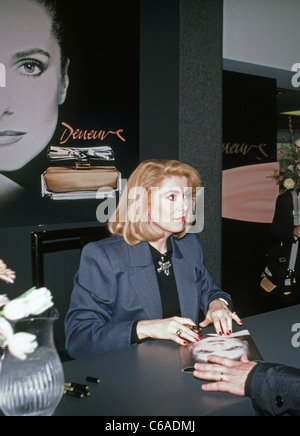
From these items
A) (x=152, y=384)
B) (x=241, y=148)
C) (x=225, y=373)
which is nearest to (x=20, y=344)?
(x=152, y=384)

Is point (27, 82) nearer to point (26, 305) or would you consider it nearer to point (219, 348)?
point (219, 348)

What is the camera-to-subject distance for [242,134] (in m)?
5.26

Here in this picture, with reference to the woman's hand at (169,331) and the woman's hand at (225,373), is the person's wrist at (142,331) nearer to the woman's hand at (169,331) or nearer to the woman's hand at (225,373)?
the woman's hand at (169,331)

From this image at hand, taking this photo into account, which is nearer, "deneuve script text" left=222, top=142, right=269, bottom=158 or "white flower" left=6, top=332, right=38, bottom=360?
"white flower" left=6, top=332, right=38, bottom=360

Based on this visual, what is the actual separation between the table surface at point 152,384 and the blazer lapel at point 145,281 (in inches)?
12.8

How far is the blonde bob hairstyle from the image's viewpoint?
2020 mm

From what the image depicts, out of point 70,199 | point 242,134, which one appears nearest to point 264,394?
point 70,199

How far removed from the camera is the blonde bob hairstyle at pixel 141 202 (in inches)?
79.5

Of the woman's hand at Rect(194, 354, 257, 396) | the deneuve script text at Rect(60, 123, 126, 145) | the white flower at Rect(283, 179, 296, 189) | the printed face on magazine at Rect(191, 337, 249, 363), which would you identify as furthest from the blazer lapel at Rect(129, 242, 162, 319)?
the white flower at Rect(283, 179, 296, 189)

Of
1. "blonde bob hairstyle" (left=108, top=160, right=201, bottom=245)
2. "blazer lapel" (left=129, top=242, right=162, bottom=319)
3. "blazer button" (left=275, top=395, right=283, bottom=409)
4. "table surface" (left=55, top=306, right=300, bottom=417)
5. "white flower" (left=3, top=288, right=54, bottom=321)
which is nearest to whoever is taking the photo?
"white flower" (left=3, top=288, right=54, bottom=321)

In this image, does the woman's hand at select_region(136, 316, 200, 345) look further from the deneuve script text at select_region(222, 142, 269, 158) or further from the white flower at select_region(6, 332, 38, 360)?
the deneuve script text at select_region(222, 142, 269, 158)

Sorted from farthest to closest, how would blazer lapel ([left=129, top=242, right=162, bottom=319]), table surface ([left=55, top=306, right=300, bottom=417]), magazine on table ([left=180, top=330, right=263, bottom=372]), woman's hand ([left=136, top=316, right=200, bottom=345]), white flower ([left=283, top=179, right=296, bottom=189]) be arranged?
white flower ([left=283, top=179, right=296, bottom=189]) → blazer lapel ([left=129, top=242, right=162, bottom=319]) → woman's hand ([left=136, top=316, right=200, bottom=345]) → magazine on table ([left=180, top=330, right=263, bottom=372]) → table surface ([left=55, top=306, right=300, bottom=417])

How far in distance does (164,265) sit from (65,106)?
1.68m

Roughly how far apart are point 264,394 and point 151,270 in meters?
0.86
